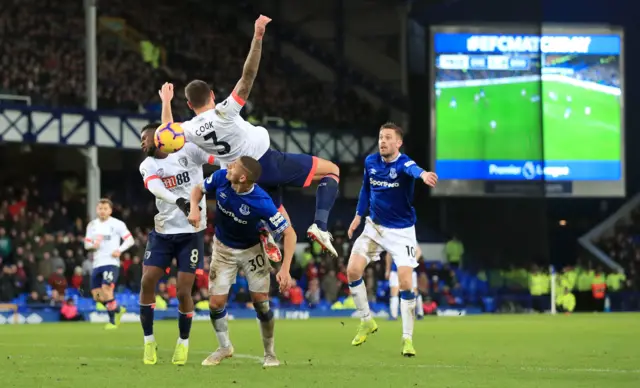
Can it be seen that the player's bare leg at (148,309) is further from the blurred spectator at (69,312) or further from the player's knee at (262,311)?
the blurred spectator at (69,312)

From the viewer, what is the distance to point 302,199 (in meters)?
41.5

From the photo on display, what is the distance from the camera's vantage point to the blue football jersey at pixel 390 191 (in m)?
15.5

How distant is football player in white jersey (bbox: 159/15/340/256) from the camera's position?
12.6 m

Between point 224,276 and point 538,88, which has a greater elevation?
point 538,88

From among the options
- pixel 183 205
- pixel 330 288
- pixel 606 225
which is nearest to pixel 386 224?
pixel 183 205

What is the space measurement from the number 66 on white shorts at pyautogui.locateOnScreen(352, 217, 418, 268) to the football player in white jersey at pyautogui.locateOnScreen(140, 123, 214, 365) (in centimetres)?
283

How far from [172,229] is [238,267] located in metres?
1.08

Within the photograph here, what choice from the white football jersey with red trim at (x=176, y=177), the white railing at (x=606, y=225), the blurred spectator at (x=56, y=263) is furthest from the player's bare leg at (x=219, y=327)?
the white railing at (x=606, y=225)

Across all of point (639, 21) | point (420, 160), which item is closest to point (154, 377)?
point (420, 160)

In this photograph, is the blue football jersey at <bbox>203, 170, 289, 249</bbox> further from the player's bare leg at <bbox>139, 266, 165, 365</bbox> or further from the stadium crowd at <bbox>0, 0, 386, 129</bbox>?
the stadium crowd at <bbox>0, 0, 386, 129</bbox>

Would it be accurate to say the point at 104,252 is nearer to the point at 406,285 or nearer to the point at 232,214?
the point at 406,285

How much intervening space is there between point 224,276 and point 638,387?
4176 millimetres

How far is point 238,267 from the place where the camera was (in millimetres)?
12648

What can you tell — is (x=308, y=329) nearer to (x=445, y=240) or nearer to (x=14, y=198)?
(x=14, y=198)
